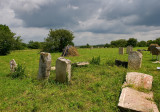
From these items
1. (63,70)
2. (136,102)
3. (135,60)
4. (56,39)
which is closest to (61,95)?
(63,70)

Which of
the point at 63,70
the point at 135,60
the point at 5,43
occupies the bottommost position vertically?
the point at 63,70

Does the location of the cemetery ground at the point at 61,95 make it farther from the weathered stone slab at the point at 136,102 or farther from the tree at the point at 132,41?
the tree at the point at 132,41

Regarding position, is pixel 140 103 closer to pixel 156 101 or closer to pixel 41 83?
pixel 156 101

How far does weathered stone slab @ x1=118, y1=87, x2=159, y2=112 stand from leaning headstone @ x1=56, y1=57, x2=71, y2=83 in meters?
2.44

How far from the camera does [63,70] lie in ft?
17.0

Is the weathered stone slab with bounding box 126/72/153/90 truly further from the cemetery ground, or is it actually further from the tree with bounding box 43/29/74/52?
the tree with bounding box 43/29/74/52

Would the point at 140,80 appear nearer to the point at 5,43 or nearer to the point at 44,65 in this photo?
the point at 44,65

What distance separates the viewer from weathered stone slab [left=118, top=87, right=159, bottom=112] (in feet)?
10.1

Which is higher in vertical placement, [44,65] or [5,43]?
[5,43]

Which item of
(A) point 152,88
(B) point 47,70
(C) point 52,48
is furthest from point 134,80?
(C) point 52,48

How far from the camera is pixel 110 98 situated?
395 cm

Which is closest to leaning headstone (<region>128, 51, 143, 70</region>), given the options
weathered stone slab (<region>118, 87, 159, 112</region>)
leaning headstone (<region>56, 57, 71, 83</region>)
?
weathered stone slab (<region>118, 87, 159, 112</region>)

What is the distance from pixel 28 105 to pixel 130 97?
10.6 ft

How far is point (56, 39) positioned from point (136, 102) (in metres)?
24.1
